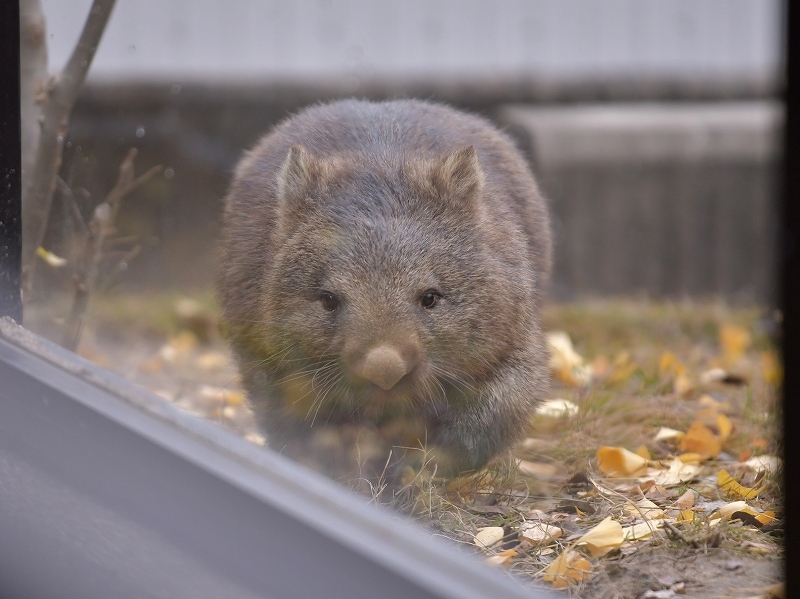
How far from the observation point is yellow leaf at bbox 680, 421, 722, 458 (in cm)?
299

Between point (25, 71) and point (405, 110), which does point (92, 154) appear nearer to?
point (25, 71)

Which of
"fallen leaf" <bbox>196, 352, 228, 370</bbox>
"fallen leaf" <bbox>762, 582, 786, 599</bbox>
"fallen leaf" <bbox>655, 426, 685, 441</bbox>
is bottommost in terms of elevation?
"fallen leaf" <bbox>196, 352, 228, 370</bbox>

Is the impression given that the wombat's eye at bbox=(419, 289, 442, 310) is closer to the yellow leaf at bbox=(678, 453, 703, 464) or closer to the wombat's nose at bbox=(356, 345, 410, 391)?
the wombat's nose at bbox=(356, 345, 410, 391)

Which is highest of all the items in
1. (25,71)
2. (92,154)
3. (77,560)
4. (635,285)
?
(25,71)

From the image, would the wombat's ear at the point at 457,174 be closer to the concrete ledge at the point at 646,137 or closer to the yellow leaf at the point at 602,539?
the yellow leaf at the point at 602,539

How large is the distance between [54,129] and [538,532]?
1946 mm

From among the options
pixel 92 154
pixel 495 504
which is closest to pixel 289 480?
pixel 495 504

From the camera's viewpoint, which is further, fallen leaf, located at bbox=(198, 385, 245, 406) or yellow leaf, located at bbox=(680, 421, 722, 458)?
fallen leaf, located at bbox=(198, 385, 245, 406)

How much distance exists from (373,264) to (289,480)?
929 millimetres

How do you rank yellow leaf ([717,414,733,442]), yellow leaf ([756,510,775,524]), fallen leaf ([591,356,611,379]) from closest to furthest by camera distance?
1. yellow leaf ([756,510,775,524])
2. yellow leaf ([717,414,733,442])
3. fallen leaf ([591,356,611,379])

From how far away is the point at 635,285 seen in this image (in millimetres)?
6766

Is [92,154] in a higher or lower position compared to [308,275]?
higher

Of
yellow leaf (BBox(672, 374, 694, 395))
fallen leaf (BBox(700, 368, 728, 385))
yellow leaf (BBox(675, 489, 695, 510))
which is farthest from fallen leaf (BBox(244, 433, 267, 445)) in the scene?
fallen leaf (BBox(700, 368, 728, 385))

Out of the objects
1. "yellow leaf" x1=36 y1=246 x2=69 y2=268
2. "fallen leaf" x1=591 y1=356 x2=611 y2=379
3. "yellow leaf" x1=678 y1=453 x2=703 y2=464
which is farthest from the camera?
"fallen leaf" x1=591 y1=356 x2=611 y2=379
